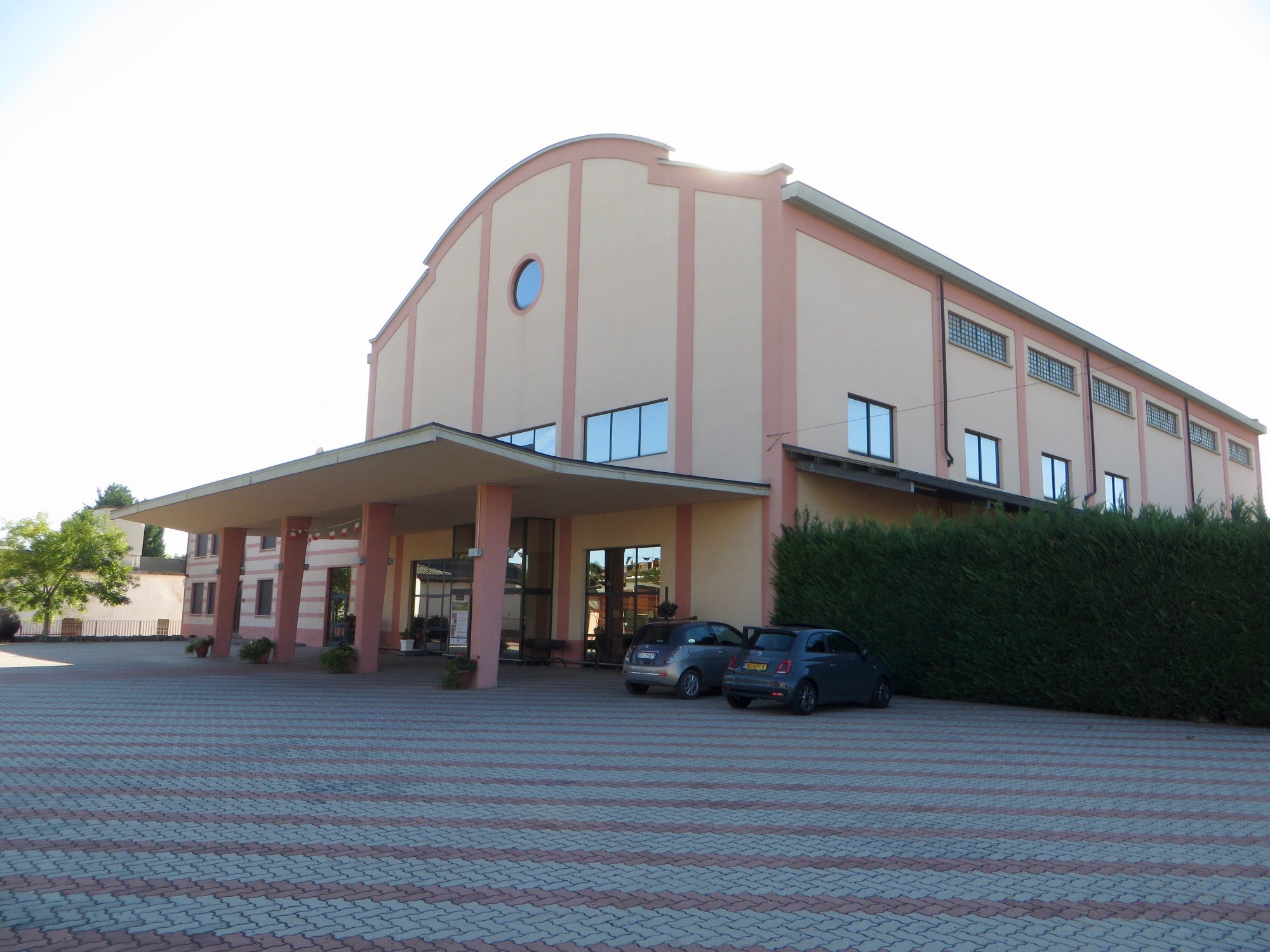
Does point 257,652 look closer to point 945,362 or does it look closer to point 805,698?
point 805,698

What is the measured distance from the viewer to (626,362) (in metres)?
24.4

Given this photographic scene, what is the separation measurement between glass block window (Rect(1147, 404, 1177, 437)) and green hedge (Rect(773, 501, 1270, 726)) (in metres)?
21.9

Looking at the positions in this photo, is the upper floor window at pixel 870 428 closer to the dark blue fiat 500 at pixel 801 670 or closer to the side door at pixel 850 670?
the side door at pixel 850 670

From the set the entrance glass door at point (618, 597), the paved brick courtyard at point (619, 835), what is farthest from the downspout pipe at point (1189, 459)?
the paved brick courtyard at point (619, 835)

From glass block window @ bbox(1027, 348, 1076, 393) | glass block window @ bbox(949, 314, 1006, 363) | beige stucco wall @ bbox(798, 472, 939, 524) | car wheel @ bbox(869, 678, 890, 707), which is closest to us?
car wheel @ bbox(869, 678, 890, 707)

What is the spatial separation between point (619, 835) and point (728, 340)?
54.3ft

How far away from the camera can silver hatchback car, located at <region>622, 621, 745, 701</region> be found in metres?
17.8

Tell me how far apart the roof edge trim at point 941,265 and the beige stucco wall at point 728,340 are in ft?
3.97

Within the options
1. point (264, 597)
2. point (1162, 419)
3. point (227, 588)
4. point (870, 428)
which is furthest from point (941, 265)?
point (264, 597)

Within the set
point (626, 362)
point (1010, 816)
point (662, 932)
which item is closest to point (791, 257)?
point (626, 362)

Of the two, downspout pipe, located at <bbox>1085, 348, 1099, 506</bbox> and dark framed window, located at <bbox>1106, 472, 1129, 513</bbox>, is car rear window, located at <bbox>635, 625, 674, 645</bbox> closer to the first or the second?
downspout pipe, located at <bbox>1085, 348, 1099, 506</bbox>

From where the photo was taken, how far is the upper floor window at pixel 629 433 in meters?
23.4

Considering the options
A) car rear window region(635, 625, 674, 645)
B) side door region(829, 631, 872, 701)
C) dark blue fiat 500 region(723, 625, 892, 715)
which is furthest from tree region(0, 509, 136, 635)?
side door region(829, 631, 872, 701)

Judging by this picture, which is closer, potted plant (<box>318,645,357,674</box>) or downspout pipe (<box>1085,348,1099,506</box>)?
potted plant (<box>318,645,357,674</box>)
